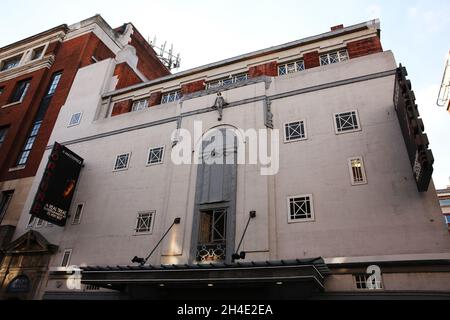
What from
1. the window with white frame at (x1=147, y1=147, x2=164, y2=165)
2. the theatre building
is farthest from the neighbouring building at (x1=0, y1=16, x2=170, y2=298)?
the window with white frame at (x1=147, y1=147, x2=164, y2=165)

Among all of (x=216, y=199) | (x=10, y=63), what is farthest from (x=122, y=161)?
(x=10, y=63)

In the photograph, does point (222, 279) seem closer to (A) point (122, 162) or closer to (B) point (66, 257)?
(B) point (66, 257)

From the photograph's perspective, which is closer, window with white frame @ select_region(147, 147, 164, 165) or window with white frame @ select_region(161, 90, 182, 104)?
window with white frame @ select_region(147, 147, 164, 165)

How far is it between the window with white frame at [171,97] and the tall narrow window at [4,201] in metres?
12.9

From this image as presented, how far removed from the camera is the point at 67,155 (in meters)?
19.3

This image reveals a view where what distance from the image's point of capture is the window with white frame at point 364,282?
1098cm

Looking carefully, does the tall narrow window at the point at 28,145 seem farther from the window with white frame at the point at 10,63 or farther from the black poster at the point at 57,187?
the window with white frame at the point at 10,63

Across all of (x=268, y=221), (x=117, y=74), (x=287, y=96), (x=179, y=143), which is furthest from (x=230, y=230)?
(x=117, y=74)

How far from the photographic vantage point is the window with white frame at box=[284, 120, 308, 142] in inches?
598

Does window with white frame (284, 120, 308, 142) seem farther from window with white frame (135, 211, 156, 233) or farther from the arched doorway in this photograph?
window with white frame (135, 211, 156, 233)

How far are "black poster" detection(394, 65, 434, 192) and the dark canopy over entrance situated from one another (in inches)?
182

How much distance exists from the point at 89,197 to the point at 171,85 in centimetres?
919

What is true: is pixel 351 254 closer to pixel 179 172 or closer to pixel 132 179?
pixel 179 172

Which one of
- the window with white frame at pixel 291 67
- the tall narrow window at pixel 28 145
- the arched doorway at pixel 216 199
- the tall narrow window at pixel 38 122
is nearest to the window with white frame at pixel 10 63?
the tall narrow window at pixel 38 122
